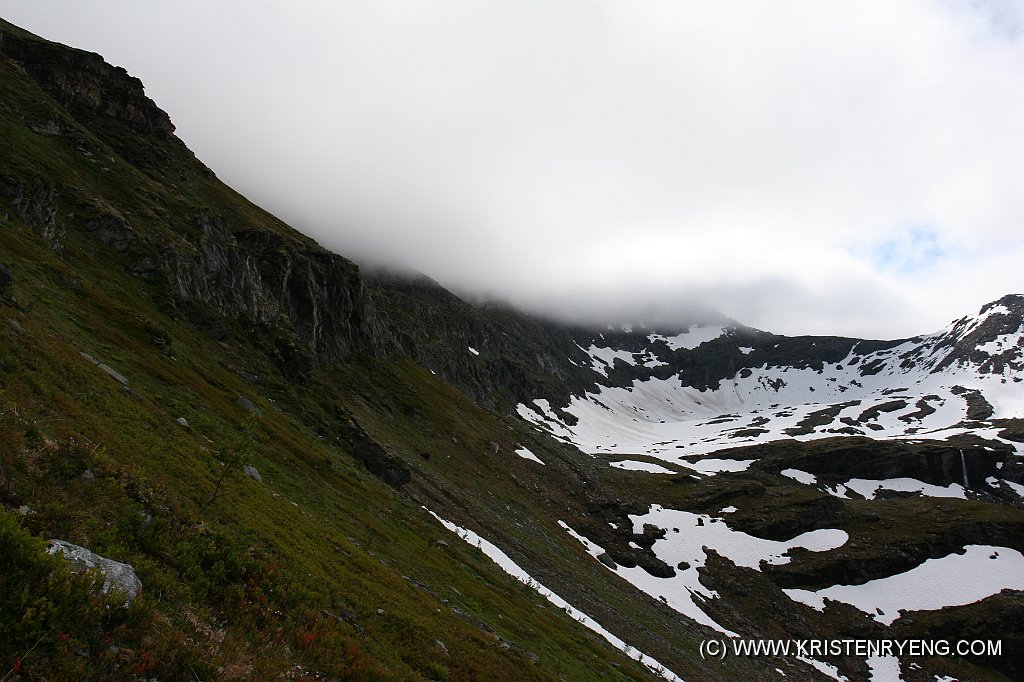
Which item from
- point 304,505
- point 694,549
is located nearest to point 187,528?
point 304,505

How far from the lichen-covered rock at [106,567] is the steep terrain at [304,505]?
348 mm

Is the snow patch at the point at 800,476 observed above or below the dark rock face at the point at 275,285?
above

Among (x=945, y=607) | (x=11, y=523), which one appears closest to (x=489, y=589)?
(x=11, y=523)

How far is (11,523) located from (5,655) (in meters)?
1.83

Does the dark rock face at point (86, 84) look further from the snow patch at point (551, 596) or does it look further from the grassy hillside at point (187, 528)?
the snow patch at point (551, 596)

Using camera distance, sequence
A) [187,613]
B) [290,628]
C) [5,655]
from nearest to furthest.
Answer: [5,655], [187,613], [290,628]

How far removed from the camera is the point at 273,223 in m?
106

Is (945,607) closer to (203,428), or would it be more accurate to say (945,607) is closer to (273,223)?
(203,428)

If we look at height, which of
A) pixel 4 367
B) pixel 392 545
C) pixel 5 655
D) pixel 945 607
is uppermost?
pixel 945 607

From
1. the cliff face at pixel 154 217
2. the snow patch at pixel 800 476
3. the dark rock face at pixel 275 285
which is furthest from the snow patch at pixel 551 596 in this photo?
the snow patch at pixel 800 476

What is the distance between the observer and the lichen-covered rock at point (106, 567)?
7.57 meters

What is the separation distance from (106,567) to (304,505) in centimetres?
1913

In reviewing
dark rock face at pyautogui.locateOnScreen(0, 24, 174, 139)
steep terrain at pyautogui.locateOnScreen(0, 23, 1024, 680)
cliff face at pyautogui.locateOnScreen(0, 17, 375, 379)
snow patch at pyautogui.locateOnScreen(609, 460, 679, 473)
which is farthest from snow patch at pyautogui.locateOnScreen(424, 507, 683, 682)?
snow patch at pyautogui.locateOnScreen(609, 460, 679, 473)

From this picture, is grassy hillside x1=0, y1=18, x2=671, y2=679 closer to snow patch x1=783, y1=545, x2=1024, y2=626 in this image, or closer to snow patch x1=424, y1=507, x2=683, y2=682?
snow patch x1=424, y1=507, x2=683, y2=682
